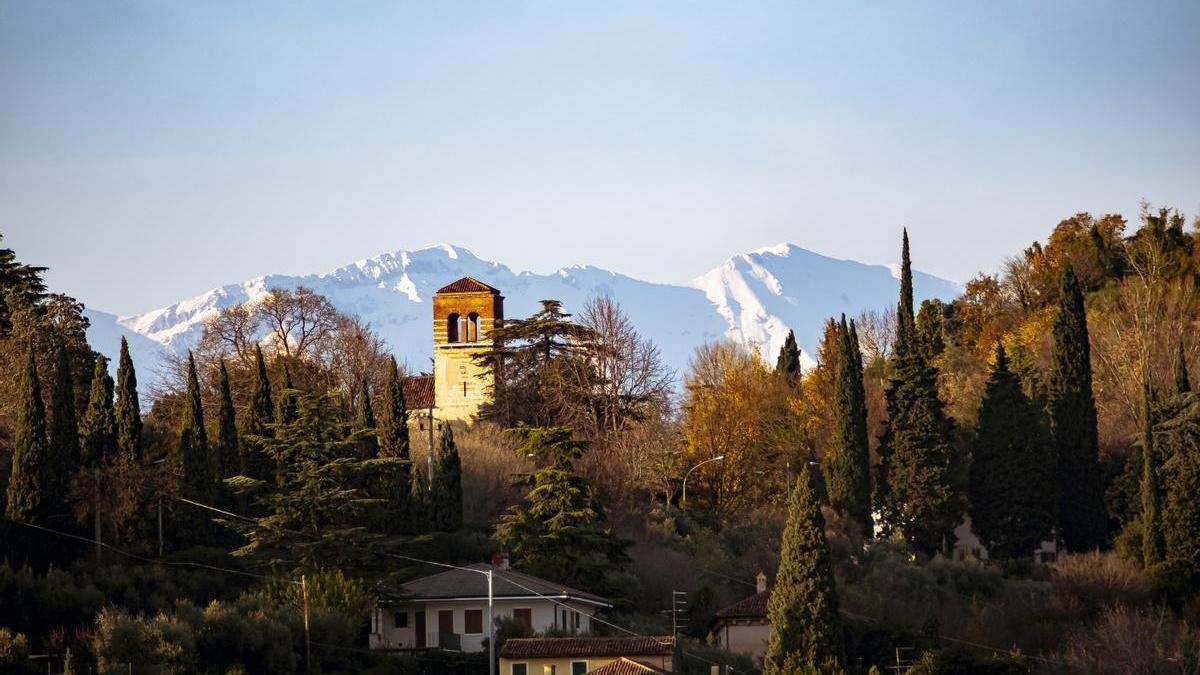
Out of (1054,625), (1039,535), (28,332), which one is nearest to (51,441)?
(28,332)

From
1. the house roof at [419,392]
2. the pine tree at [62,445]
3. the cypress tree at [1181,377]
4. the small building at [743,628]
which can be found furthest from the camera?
the house roof at [419,392]

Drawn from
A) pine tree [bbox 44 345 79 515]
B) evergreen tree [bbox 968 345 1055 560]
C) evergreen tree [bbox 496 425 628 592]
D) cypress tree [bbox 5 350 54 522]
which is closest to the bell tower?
evergreen tree [bbox 968 345 1055 560]

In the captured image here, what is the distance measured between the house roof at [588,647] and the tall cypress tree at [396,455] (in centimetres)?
1084

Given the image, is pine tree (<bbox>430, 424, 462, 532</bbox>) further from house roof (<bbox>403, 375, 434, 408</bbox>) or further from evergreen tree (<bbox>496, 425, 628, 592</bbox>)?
house roof (<bbox>403, 375, 434, 408</bbox>)

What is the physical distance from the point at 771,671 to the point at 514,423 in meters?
29.6

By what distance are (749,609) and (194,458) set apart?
17.0 m

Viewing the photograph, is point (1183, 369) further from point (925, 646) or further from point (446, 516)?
point (446, 516)

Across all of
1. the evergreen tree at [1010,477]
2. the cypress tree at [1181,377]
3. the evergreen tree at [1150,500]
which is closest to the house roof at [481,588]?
the evergreen tree at [1010,477]

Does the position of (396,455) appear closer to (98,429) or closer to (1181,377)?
(98,429)

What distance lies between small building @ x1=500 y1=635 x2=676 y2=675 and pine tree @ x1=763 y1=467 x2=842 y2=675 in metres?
3.44

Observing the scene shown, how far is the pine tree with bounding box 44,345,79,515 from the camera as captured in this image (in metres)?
52.1

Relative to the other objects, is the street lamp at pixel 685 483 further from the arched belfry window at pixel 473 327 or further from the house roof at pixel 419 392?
the house roof at pixel 419 392

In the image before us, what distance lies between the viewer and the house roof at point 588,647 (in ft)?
158

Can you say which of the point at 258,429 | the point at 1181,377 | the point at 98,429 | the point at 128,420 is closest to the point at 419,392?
the point at 258,429
